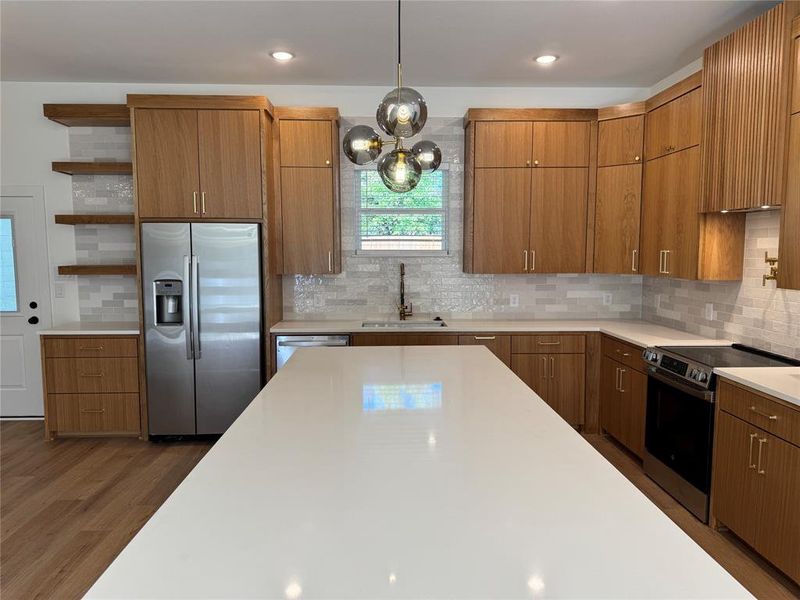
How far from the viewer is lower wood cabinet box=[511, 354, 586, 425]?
4.19 meters

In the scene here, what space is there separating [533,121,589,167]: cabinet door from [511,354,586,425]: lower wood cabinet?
1588 mm

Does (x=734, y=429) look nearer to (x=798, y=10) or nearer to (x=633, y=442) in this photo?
(x=633, y=442)

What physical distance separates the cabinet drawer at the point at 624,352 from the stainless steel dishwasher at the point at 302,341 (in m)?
1.99

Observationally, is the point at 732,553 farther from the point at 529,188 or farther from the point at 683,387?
the point at 529,188

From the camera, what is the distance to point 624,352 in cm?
379

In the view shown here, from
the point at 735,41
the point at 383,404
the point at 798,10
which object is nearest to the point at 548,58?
the point at 735,41

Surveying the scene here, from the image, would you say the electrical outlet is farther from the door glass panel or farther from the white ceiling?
the door glass panel

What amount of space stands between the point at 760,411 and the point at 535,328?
6.17 feet

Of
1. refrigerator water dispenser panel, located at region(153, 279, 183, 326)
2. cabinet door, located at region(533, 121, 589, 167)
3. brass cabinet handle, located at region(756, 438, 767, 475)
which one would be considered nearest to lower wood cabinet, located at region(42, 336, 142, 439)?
refrigerator water dispenser panel, located at region(153, 279, 183, 326)

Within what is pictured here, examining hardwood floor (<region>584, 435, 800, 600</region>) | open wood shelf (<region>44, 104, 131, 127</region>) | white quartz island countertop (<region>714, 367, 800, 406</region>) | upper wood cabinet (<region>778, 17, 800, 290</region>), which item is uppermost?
open wood shelf (<region>44, 104, 131, 127</region>)

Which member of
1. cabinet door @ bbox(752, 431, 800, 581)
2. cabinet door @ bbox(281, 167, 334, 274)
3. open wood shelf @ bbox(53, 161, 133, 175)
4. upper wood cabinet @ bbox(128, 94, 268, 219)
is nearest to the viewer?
cabinet door @ bbox(752, 431, 800, 581)

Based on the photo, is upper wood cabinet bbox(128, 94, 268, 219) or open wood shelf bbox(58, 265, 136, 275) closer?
upper wood cabinet bbox(128, 94, 268, 219)

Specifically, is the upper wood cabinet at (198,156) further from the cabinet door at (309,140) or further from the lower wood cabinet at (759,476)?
the lower wood cabinet at (759,476)

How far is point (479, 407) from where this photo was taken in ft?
6.31
